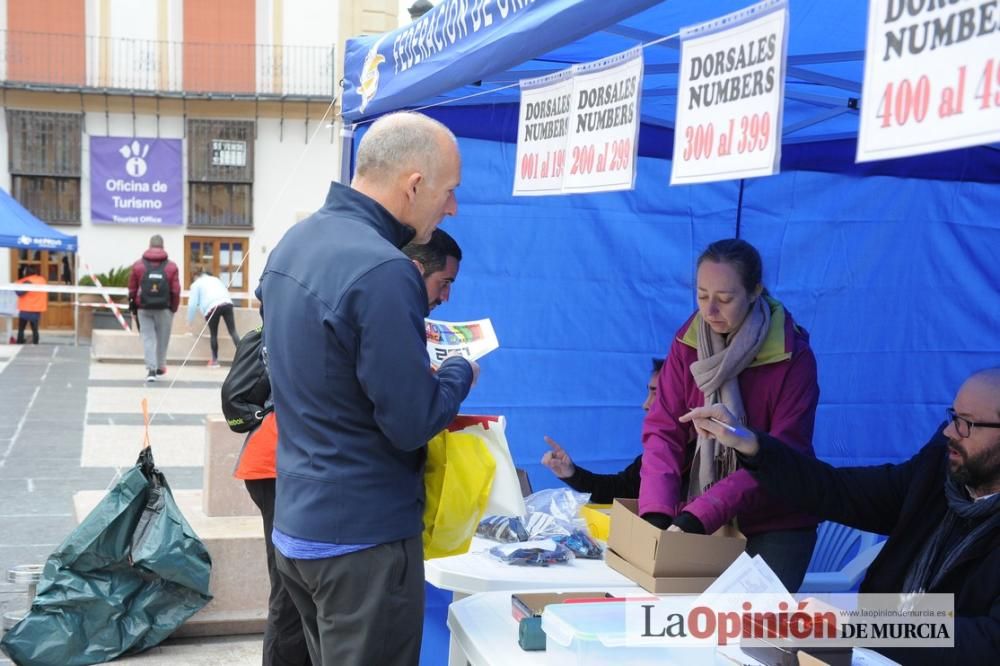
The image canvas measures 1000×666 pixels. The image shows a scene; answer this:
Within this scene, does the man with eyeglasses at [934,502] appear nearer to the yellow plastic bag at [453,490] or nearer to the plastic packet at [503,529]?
the yellow plastic bag at [453,490]

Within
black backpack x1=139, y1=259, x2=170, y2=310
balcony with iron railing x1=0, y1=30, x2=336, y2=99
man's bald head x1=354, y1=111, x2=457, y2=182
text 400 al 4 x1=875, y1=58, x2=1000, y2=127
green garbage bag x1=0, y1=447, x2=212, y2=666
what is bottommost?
green garbage bag x1=0, y1=447, x2=212, y2=666

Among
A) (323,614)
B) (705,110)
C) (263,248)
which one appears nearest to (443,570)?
(323,614)

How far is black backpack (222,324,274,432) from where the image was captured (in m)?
3.19

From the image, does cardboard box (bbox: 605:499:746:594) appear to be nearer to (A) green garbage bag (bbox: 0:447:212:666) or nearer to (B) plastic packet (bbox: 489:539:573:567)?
(B) plastic packet (bbox: 489:539:573:567)

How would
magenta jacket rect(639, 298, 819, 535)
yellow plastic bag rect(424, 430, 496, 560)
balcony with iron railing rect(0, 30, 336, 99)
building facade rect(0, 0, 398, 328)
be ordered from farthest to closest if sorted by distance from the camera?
1. balcony with iron railing rect(0, 30, 336, 99)
2. building facade rect(0, 0, 398, 328)
3. magenta jacket rect(639, 298, 819, 535)
4. yellow plastic bag rect(424, 430, 496, 560)

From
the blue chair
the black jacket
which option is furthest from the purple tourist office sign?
the black jacket

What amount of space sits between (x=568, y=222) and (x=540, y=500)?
1.35 metres

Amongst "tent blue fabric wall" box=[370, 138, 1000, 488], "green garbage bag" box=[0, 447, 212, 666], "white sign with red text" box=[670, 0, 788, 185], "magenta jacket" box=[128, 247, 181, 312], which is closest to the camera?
"white sign with red text" box=[670, 0, 788, 185]

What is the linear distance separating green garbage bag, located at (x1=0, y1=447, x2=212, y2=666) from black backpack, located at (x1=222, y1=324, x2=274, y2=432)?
3.04 feet

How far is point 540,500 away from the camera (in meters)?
3.49

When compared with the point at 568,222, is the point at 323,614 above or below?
below

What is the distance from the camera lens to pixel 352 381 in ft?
6.52

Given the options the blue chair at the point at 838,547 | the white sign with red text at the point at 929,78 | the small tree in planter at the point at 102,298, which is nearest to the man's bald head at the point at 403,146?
the white sign with red text at the point at 929,78

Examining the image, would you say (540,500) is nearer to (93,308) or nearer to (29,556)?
(29,556)
